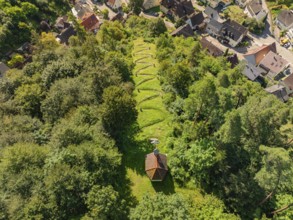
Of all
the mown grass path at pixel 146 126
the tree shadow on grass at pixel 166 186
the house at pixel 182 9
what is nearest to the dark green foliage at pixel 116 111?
the mown grass path at pixel 146 126

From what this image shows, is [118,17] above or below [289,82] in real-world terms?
above

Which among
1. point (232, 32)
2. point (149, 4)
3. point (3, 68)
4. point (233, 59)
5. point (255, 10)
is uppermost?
point (3, 68)

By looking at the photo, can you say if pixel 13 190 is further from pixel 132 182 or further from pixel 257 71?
pixel 257 71

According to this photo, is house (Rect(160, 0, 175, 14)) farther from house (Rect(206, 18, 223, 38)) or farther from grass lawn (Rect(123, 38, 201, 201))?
grass lawn (Rect(123, 38, 201, 201))

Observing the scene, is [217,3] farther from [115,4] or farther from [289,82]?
[289,82]

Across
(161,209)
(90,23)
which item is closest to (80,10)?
(90,23)

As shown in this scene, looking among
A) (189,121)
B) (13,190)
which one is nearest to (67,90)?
(13,190)
